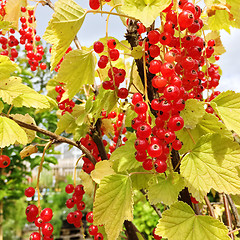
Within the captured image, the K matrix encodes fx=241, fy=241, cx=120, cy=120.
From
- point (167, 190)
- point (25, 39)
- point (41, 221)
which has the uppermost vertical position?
point (25, 39)

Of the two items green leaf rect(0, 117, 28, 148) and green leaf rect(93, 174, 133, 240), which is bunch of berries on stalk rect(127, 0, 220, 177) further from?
green leaf rect(0, 117, 28, 148)

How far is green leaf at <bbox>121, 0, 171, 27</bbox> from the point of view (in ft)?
1.24

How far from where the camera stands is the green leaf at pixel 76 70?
1.69 feet

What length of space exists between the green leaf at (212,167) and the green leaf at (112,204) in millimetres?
120

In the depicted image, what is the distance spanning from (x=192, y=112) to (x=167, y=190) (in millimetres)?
160

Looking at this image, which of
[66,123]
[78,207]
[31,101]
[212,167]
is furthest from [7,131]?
[212,167]

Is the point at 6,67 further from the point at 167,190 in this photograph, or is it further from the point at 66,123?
the point at 167,190

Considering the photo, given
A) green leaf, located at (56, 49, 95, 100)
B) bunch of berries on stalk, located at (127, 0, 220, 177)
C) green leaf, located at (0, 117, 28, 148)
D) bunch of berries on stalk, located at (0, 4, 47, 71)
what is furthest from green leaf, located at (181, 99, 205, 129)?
bunch of berries on stalk, located at (0, 4, 47, 71)

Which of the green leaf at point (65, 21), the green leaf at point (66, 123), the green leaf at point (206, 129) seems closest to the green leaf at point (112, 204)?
the green leaf at point (206, 129)

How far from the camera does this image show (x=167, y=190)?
47cm

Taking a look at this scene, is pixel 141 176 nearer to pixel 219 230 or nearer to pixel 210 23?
pixel 219 230

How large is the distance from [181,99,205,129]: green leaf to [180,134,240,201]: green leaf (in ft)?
0.12

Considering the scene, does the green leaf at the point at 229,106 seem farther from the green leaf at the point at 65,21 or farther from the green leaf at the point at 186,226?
the green leaf at the point at 65,21

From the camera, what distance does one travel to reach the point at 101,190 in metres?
0.46
